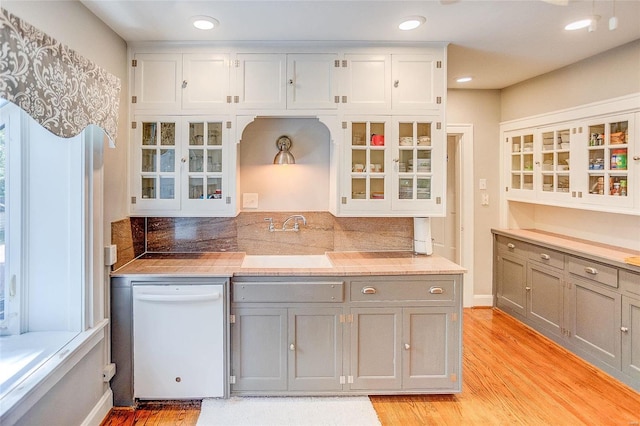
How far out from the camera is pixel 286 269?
8.29 ft

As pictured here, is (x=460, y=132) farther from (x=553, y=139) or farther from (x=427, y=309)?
(x=427, y=309)

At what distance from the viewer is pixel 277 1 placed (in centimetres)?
217

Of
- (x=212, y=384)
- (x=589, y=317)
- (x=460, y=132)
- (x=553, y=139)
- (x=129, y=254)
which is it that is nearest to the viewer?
(x=212, y=384)

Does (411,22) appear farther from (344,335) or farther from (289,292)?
(344,335)

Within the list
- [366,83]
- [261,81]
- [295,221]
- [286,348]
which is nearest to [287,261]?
[295,221]

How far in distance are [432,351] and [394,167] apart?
1312 millimetres

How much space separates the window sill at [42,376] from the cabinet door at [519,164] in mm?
3949

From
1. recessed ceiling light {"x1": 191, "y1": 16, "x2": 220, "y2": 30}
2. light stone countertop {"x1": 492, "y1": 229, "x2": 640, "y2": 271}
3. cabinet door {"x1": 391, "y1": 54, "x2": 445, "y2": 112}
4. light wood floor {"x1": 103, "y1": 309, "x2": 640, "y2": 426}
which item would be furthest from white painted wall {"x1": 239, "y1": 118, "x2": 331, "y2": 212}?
light stone countertop {"x1": 492, "y1": 229, "x2": 640, "y2": 271}

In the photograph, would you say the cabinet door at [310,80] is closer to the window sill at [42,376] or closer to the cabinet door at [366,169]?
the cabinet door at [366,169]

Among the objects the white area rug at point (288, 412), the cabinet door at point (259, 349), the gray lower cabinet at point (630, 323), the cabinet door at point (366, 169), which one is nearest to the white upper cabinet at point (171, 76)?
the cabinet door at point (366, 169)

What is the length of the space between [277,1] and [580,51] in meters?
2.49

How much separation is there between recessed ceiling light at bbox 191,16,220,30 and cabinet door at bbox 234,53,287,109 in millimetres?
319

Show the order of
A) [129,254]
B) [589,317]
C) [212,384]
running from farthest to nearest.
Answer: [589,317], [129,254], [212,384]

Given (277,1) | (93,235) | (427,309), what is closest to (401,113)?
(277,1)
